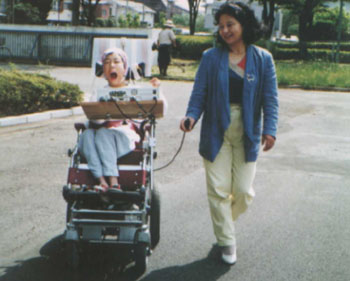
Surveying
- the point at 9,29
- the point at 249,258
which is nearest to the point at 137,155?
the point at 249,258

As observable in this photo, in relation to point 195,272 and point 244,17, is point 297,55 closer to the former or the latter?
point 244,17

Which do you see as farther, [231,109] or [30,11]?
[30,11]

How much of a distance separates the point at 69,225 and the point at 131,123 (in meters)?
1.12

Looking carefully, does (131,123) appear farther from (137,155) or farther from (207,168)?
(207,168)

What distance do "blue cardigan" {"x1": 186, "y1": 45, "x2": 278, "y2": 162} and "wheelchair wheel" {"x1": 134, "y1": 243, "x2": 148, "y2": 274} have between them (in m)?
0.86

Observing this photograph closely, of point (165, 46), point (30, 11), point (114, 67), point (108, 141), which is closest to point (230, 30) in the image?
point (114, 67)

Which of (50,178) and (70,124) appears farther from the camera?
(70,124)

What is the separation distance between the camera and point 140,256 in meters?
3.65

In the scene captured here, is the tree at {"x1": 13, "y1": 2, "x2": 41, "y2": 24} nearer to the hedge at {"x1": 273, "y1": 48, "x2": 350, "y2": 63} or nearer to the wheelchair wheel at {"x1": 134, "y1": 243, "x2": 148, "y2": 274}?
the hedge at {"x1": 273, "y1": 48, "x2": 350, "y2": 63}

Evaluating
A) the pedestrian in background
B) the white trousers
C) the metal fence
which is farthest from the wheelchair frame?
the metal fence

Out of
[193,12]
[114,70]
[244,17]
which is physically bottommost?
[114,70]

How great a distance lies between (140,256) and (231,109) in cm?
130

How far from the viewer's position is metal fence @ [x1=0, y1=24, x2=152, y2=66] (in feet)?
74.8

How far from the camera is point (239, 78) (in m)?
3.90
